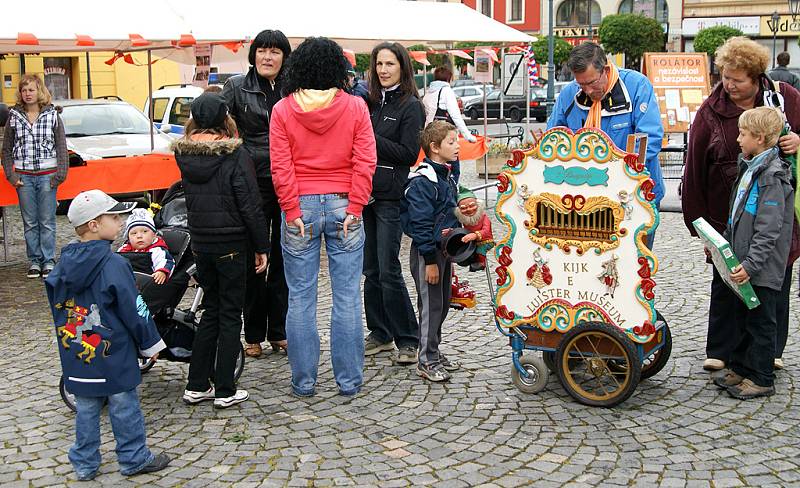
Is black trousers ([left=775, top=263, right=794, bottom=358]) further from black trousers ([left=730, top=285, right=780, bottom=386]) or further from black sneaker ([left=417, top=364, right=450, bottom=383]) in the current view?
black sneaker ([left=417, top=364, right=450, bottom=383])

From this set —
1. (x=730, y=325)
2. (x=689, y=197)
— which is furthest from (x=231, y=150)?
(x=730, y=325)

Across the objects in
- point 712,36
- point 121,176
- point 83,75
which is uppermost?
point 712,36

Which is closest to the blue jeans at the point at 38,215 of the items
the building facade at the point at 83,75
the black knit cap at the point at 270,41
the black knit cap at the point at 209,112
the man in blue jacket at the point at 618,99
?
the black knit cap at the point at 270,41

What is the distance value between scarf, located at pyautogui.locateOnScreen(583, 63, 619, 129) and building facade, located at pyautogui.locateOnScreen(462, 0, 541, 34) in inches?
2234

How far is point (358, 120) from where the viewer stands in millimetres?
4934

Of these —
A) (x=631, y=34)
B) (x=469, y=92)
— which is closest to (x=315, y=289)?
(x=469, y=92)

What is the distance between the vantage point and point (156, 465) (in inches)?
165

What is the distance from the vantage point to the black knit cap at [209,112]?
4832 millimetres

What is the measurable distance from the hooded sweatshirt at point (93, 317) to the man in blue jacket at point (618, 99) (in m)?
2.49

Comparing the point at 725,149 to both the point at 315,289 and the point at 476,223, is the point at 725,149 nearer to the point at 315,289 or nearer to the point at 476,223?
the point at 476,223

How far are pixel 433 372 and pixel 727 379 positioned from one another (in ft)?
5.30

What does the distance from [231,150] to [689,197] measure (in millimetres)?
2661

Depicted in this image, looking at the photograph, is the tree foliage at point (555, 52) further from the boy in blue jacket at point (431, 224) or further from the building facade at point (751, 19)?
the boy in blue jacket at point (431, 224)

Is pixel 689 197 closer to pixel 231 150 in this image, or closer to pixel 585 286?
pixel 585 286
